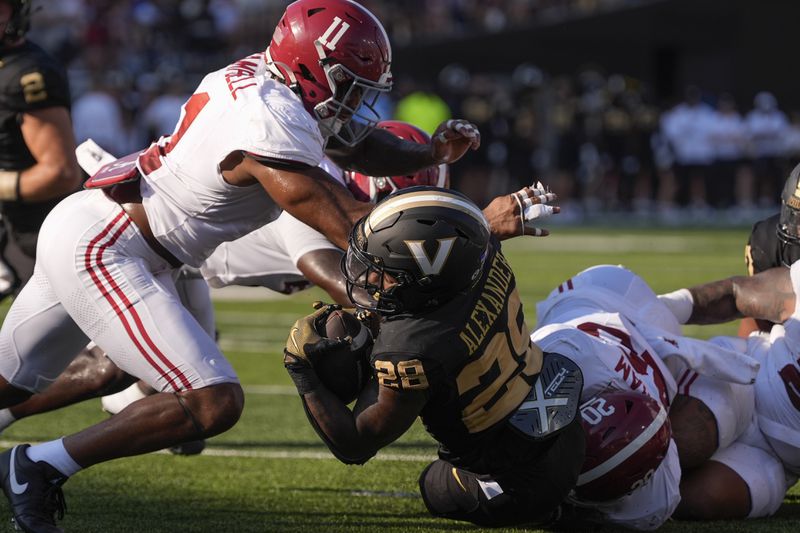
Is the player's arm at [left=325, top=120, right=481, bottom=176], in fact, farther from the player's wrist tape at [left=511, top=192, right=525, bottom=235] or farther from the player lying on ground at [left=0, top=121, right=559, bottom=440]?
the player's wrist tape at [left=511, top=192, right=525, bottom=235]

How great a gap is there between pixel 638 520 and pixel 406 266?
117 centimetres

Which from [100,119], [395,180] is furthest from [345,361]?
[100,119]

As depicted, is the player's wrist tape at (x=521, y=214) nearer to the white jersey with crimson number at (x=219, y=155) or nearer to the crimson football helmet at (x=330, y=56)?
the white jersey with crimson number at (x=219, y=155)

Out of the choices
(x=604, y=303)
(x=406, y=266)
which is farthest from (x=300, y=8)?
(x=604, y=303)

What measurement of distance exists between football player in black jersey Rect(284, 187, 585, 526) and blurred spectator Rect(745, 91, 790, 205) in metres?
19.3

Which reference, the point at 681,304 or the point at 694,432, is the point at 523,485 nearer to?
the point at 694,432

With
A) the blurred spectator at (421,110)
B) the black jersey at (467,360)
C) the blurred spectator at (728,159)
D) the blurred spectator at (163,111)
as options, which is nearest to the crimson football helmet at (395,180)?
the black jersey at (467,360)

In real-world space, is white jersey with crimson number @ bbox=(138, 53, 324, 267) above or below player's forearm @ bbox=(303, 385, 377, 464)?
above

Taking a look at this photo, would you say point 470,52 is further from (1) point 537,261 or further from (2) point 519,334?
(2) point 519,334

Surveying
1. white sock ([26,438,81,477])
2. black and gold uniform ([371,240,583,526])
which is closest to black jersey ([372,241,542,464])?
black and gold uniform ([371,240,583,526])

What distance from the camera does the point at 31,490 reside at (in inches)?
146

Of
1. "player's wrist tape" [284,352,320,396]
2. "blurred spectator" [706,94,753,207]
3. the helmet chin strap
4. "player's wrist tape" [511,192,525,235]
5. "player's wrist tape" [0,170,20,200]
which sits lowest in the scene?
"blurred spectator" [706,94,753,207]

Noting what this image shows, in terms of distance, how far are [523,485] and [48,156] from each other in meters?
2.62

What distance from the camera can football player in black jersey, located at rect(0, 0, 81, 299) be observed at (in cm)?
520
